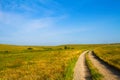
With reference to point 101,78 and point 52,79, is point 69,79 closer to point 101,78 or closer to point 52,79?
point 52,79

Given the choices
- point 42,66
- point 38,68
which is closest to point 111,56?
point 42,66

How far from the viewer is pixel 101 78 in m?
16.6

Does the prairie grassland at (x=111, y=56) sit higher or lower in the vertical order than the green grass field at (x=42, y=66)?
higher

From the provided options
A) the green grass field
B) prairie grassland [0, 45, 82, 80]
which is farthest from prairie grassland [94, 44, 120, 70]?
prairie grassland [0, 45, 82, 80]

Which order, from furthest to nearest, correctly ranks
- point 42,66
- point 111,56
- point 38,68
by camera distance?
point 111,56
point 42,66
point 38,68

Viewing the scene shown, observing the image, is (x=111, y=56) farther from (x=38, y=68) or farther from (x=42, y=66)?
(x=38, y=68)

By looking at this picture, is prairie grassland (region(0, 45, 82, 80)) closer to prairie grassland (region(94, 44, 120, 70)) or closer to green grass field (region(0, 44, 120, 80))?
green grass field (region(0, 44, 120, 80))

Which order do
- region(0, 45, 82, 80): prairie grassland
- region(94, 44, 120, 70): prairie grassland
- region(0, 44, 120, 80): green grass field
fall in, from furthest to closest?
region(94, 44, 120, 70): prairie grassland → region(0, 44, 120, 80): green grass field → region(0, 45, 82, 80): prairie grassland

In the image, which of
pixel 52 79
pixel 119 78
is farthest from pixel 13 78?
pixel 119 78

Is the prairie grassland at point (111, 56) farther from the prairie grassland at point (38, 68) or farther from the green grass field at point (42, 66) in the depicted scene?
the prairie grassland at point (38, 68)

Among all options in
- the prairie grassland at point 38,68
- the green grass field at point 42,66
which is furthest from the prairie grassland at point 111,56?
the prairie grassland at point 38,68

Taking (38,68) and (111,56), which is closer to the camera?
(38,68)

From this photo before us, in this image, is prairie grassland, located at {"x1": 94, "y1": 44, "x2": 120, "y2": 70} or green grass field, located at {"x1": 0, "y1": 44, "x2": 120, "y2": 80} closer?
green grass field, located at {"x1": 0, "y1": 44, "x2": 120, "y2": 80}

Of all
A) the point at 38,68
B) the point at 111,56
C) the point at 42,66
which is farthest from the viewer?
the point at 111,56
